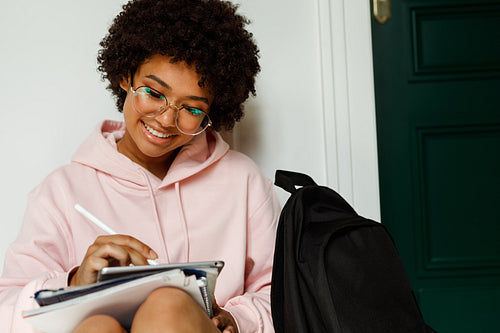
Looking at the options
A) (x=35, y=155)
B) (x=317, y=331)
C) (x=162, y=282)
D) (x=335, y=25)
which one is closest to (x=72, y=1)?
(x=35, y=155)

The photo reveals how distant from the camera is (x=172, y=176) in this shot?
44.5 inches

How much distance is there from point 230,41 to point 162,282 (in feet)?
Answer: 2.10

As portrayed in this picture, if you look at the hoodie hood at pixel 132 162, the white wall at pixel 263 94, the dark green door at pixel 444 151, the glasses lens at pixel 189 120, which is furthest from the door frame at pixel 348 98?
the glasses lens at pixel 189 120

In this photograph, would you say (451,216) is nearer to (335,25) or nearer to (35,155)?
(335,25)

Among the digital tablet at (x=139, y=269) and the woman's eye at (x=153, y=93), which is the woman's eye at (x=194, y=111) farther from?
the digital tablet at (x=139, y=269)

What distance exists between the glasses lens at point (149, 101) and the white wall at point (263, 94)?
404 millimetres

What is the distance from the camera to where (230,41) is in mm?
Result: 1122

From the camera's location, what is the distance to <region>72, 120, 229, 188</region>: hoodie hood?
3.65ft

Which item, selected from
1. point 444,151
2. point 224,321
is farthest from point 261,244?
point 444,151

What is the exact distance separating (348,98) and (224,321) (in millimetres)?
789

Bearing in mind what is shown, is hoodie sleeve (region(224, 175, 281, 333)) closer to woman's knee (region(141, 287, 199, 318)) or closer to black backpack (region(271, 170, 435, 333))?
black backpack (region(271, 170, 435, 333))

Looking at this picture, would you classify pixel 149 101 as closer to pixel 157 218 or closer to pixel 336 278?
pixel 157 218

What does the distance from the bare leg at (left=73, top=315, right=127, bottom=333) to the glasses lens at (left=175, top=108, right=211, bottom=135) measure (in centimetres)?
47

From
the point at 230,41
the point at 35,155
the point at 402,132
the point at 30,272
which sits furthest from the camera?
the point at 402,132
